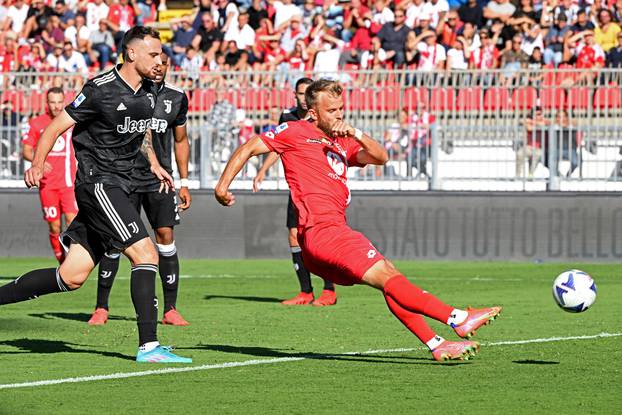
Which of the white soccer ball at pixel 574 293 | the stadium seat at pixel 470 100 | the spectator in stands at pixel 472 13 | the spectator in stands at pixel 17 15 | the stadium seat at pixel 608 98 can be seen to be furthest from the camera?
the spectator in stands at pixel 17 15

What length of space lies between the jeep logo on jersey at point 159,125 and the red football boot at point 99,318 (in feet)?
5.45

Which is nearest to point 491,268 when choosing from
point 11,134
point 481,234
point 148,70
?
point 481,234

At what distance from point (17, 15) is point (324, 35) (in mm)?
6948

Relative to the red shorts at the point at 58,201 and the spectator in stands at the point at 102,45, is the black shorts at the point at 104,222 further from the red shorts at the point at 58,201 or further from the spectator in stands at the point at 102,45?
the spectator in stands at the point at 102,45

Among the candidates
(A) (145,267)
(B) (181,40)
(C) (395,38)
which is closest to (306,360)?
(A) (145,267)

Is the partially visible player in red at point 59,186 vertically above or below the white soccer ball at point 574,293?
below

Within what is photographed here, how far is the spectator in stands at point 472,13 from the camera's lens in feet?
78.7

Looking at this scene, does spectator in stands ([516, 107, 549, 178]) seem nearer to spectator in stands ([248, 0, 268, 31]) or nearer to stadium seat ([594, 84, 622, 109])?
stadium seat ([594, 84, 622, 109])

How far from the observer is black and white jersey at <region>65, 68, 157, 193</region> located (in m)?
9.06

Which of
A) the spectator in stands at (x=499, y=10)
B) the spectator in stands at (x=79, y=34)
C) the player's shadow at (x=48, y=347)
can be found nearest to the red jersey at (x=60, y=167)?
the player's shadow at (x=48, y=347)

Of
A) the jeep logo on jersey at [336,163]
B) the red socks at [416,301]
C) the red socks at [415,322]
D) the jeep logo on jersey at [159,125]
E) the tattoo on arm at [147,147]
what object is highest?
the jeep logo on jersey at [336,163]

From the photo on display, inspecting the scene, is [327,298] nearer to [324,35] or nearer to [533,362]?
[533,362]

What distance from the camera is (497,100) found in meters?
19.9

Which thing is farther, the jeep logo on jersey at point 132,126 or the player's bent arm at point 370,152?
the jeep logo on jersey at point 132,126
